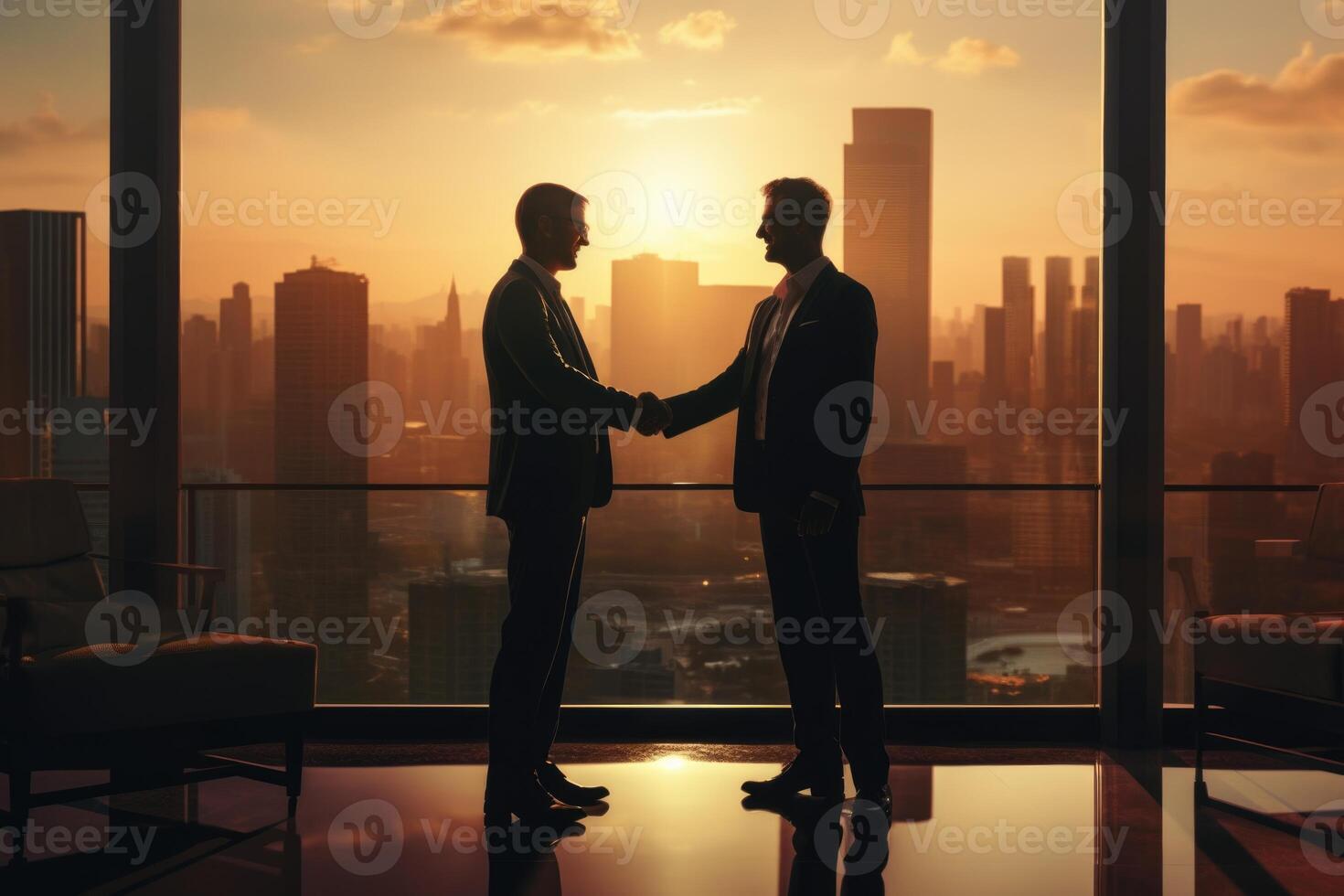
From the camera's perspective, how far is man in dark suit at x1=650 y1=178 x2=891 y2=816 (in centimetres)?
250

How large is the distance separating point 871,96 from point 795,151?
0.49 metres

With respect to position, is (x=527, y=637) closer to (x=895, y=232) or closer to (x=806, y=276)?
(x=806, y=276)

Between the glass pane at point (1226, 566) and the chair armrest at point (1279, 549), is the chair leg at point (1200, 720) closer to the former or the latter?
the glass pane at point (1226, 566)

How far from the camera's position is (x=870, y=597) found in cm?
349

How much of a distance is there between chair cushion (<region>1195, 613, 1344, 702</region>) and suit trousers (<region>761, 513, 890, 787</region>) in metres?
0.99

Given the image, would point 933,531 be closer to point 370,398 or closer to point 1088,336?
point 1088,336

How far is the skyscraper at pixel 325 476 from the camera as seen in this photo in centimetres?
335

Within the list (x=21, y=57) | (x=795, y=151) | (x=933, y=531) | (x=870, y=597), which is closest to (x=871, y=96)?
(x=795, y=151)

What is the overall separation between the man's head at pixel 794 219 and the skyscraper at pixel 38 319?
2.28 m

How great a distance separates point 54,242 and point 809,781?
350cm

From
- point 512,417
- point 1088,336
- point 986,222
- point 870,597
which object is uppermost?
point 986,222

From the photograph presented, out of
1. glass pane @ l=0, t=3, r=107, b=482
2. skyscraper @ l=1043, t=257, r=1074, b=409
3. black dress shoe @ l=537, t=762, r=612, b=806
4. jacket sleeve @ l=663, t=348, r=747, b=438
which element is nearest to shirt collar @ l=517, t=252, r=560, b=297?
jacket sleeve @ l=663, t=348, r=747, b=438

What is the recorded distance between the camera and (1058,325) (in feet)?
14.0

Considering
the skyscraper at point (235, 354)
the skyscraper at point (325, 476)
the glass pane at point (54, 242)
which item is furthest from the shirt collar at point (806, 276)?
the glass pane at point (54, 242)
